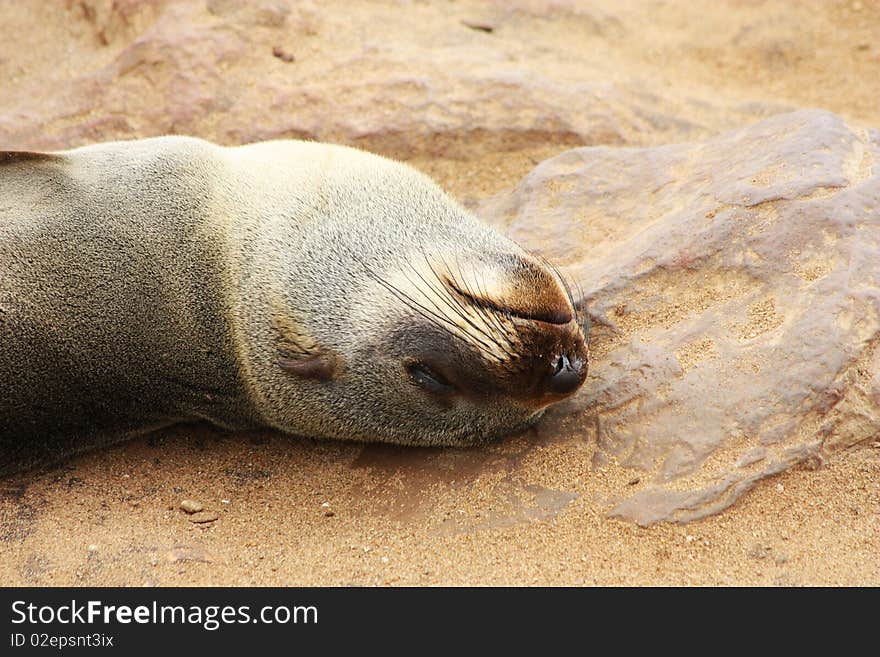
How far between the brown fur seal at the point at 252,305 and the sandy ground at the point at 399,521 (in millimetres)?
178

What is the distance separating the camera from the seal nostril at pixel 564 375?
3.50 meters

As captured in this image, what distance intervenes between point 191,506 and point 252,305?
0.88m

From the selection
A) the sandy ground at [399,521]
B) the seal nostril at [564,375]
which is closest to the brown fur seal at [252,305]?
the seal nostril at [564,375]

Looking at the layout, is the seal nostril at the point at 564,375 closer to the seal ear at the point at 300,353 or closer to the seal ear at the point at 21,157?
the seal ear at the point at 300,353

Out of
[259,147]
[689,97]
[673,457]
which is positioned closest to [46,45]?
[259,147]

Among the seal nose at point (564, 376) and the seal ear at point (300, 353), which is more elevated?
the seal nose at point (564, 376)

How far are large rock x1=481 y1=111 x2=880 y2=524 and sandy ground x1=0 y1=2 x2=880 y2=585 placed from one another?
0.13 m

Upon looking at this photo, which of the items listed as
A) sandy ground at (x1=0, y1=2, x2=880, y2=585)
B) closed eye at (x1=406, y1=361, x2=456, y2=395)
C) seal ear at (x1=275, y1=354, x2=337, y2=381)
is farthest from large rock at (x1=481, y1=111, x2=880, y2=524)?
seal ear at (x1=275, y1=354, x2=337, y2=381)

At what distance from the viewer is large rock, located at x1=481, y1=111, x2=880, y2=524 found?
12.0ft

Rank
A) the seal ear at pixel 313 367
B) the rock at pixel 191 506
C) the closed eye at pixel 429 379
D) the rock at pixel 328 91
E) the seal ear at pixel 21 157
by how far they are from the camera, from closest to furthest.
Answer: the closed eye at pixel 429 379
the seal ear at pixel 313 367
the rock at pixel 191 506
the seal ear at pixel 21 157
the rock at pixel 328 91

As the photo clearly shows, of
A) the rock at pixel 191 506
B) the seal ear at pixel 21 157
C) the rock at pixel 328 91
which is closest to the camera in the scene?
the rock at pixel 191 506

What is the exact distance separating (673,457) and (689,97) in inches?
156

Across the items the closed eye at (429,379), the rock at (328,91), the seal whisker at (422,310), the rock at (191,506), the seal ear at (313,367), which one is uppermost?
the seal whisker at (422,310)

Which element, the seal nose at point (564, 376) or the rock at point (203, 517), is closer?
the seal nose at point (564, 376)
